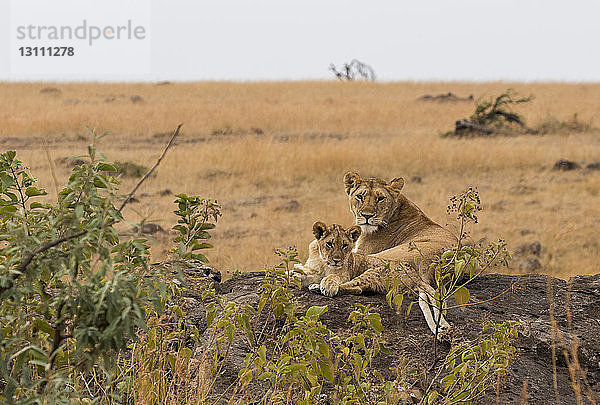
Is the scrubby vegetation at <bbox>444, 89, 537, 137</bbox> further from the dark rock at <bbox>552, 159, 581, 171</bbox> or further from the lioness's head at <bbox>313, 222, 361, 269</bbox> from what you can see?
the lioness's head at <bbox>313, 222, 361, 269</bbox>

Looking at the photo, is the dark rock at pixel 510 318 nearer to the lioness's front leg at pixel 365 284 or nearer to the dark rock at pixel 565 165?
the lioness's front leg at pixel 365 284

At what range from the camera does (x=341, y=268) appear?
5098 mm

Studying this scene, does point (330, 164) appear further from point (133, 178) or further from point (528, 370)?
point (528, 370)

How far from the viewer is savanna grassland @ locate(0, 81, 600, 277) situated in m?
10.5

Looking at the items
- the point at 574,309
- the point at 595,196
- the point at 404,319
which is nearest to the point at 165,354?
the point at 404,319

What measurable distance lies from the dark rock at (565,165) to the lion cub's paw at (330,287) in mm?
10786

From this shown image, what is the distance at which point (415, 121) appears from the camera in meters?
23.1

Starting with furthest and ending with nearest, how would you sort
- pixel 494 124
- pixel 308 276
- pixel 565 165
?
pixel 494 124 < pixel 565 165 < pixel 308 276

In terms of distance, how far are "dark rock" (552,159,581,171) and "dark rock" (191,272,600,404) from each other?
9267 millimetres

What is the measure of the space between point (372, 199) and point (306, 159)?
8.81 meters

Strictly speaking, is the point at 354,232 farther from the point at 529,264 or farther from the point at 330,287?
the point at 529,264

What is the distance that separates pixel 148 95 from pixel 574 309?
85.3ft

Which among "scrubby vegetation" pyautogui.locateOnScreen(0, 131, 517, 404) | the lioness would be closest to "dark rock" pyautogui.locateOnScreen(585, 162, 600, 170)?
the lioness

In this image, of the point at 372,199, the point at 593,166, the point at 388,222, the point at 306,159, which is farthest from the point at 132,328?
the point at 593,166
